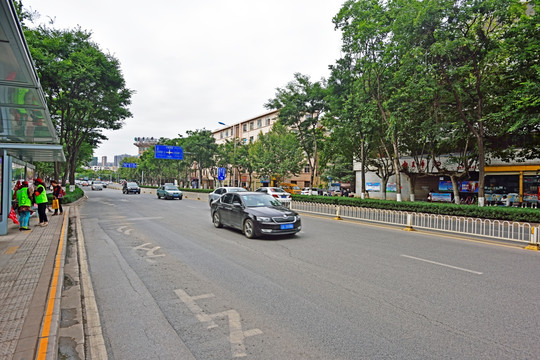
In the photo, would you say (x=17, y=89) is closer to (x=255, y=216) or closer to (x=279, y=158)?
(x=255, y=216)

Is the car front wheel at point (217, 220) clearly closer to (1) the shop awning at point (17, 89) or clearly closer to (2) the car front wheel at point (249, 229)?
(2) the car front wheel at point (249, 229)

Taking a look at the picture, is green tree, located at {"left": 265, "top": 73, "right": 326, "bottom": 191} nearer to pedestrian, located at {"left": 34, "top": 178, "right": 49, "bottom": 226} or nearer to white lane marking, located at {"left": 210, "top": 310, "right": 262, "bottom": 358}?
pedestrian, located at {"left": 34, "top": 178, "right": 49, "bottom": 226}

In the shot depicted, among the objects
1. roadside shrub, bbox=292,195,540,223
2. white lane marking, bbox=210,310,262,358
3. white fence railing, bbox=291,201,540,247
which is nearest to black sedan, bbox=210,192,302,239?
white lane marking, bbox=210,310,262,358

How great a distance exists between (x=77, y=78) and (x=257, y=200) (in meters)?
17.0

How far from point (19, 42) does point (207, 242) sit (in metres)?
6.35

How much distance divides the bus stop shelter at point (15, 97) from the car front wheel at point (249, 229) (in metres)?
6.05

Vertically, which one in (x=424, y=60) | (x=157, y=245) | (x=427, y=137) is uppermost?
(x=424, y=60)

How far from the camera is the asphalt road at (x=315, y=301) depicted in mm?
3299

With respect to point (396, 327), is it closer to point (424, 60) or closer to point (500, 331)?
point (500, 331)

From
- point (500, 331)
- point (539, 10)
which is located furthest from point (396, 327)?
point (539, 10)

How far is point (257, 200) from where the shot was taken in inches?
419

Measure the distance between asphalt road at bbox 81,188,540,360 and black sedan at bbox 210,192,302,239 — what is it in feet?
2.77

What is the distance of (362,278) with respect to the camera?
567 centimetres

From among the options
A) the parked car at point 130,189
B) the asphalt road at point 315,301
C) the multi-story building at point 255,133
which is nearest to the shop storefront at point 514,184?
the asphalt road at point 315,301
